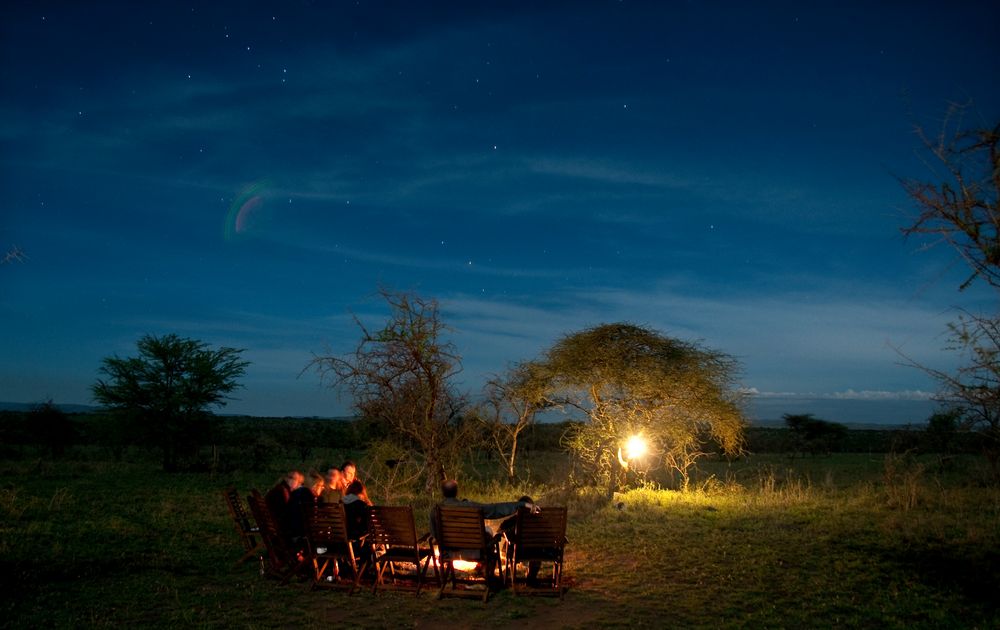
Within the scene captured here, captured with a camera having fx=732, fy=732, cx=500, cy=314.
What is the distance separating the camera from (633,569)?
1028cm

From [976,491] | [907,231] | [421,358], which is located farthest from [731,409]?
[907,231]

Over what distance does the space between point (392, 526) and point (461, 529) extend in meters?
0.87

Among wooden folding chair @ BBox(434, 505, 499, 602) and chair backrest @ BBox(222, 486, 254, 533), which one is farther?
chair backrest @ BBox(222, 486, 254, 533)

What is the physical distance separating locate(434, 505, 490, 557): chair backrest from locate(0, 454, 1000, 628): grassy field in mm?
660

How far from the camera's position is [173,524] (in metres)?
13.9

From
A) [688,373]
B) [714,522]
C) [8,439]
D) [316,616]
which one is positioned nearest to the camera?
[316,616]

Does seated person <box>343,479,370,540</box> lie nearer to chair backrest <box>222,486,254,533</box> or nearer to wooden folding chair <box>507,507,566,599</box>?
chair backrest <box>222,486,254,533</box>

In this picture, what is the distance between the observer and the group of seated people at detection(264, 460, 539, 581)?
964cm

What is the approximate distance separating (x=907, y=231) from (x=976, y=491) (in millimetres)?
12748

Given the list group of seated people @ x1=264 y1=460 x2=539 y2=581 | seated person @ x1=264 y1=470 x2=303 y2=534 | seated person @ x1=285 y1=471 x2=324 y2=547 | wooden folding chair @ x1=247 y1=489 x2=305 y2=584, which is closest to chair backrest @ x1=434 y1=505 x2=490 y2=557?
group of seated people @ x1=264 y1=460 x2=539 y2=581

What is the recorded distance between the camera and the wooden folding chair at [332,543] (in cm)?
923

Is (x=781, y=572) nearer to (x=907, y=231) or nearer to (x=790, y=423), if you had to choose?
(x=907, y=231)

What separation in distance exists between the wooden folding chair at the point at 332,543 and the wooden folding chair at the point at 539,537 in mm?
2059

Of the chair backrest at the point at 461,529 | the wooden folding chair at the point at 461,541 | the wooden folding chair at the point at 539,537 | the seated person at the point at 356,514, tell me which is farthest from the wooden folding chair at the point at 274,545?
the wooden folding chair at the point at 539,537
